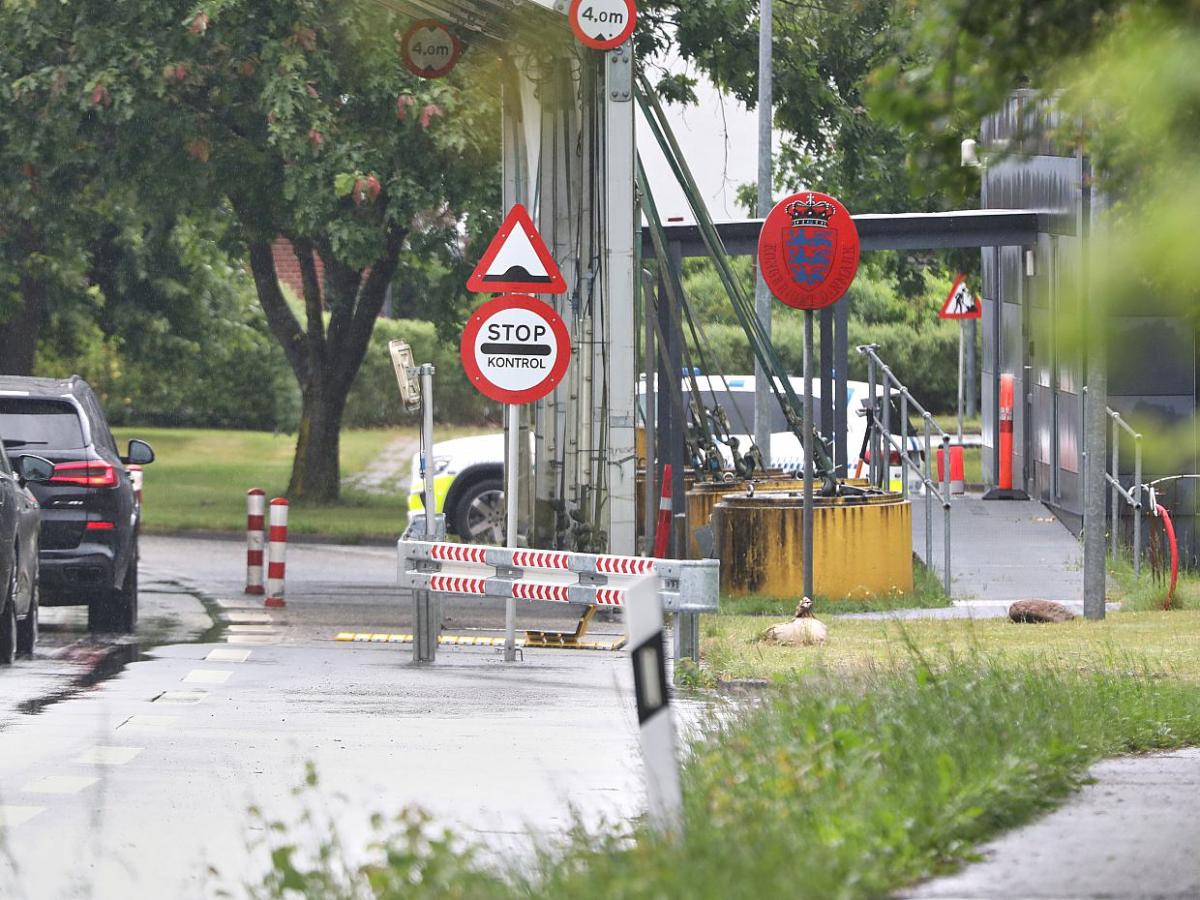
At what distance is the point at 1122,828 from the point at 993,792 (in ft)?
1.25

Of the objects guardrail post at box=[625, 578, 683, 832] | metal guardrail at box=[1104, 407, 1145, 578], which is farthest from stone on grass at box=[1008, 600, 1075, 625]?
guardrail post at box=[625, 578, 683, 832]

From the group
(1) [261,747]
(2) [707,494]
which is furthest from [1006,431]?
(1) [261,747]

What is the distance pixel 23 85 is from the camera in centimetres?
2264

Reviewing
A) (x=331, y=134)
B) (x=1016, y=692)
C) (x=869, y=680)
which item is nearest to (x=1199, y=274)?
(x=1016, y=692)

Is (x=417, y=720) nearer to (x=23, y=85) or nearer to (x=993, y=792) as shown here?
(x=993, y=792)

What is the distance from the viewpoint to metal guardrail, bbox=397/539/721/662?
12586mm

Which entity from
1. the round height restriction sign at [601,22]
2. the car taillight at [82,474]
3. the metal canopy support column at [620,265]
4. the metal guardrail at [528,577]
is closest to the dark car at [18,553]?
the car taillight at [82,474]

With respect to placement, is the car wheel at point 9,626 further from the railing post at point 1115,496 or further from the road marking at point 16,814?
the railing post at point 1115,496

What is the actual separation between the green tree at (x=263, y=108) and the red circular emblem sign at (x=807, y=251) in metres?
6.83

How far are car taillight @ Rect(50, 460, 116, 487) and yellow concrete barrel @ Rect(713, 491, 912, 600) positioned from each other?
14.5ft

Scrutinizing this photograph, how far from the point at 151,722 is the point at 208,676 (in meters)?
2.19

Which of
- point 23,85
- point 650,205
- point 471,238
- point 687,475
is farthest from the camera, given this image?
point 471,238

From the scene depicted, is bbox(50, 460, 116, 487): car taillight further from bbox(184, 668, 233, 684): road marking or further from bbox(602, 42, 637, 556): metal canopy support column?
bbox(602, 42, 637, 556): metal canopy support column

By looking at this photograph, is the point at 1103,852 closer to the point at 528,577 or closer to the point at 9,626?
the point at 528,577
